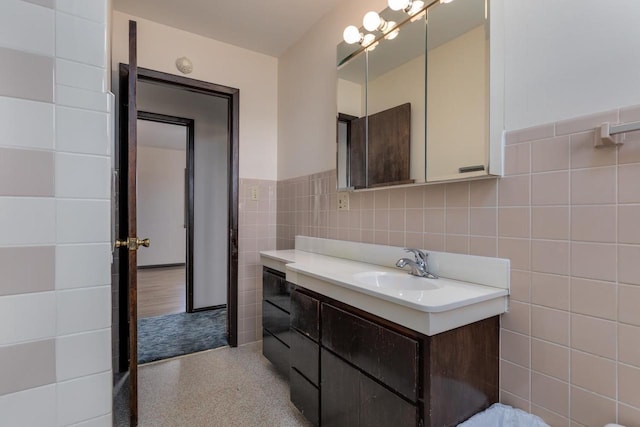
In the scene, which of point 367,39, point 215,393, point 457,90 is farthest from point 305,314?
point 367,39

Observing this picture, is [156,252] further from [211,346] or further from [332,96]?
[332,96]

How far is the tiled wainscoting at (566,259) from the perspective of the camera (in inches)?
37.7

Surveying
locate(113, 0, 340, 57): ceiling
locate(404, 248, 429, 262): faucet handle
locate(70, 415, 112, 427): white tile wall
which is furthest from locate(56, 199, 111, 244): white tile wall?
locate(113, 0, 340, 57): ceiling

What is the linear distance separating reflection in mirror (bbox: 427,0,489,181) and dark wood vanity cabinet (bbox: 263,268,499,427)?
0.68 metres

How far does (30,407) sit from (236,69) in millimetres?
2673

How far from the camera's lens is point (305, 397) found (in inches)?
63.5

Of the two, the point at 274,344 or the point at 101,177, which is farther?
the point at 274,344

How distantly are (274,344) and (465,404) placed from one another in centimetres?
135

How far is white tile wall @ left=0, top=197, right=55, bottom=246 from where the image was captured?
23.3 inches

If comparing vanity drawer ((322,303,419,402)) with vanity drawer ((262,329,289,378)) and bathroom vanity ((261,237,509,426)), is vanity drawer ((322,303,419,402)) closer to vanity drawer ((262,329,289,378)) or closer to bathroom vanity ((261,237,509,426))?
bathroom vanity ((261,237,509,426))

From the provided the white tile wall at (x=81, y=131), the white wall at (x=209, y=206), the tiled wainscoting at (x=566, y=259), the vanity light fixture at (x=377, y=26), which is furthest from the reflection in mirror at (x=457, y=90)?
the white wall at (x=209, y=206)

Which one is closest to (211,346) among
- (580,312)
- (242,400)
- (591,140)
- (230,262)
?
(230,262)

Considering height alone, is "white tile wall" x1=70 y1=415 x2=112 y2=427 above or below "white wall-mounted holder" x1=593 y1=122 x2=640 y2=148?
below

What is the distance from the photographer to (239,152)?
2.73 m
